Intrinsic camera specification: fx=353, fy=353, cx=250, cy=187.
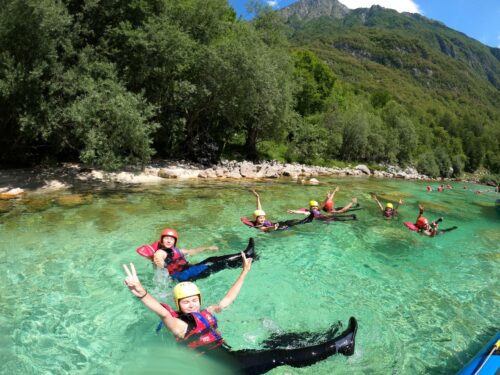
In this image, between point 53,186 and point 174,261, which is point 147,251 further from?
point 53,186

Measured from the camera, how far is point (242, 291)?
8000mm

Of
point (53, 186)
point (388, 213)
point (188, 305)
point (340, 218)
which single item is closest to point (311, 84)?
point (388, 213)

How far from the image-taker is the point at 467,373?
15.7 feet

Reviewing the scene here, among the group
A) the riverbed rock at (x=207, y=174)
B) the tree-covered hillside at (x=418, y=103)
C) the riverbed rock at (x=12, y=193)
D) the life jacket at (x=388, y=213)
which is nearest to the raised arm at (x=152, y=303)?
the riverbed rock at (x=12, y=193)

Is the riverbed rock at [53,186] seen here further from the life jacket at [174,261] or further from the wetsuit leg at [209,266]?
the wetsuit leg at [209,266]

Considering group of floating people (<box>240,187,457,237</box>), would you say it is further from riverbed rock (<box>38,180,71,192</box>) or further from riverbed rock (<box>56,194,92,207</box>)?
riverbed rock (<box>38,180,71,192</box>)

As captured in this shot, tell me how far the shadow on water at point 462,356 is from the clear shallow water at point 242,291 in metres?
0.03

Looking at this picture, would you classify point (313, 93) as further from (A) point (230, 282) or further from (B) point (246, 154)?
(A) point (230, 282)

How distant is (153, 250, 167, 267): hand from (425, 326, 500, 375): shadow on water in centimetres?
516

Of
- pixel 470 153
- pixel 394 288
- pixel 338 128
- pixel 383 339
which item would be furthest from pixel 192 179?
pixel 470 153

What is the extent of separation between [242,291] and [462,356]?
434 centimetres

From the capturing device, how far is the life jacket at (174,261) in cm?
743

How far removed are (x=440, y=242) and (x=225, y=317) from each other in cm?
1052

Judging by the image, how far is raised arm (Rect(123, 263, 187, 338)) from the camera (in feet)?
12.5
